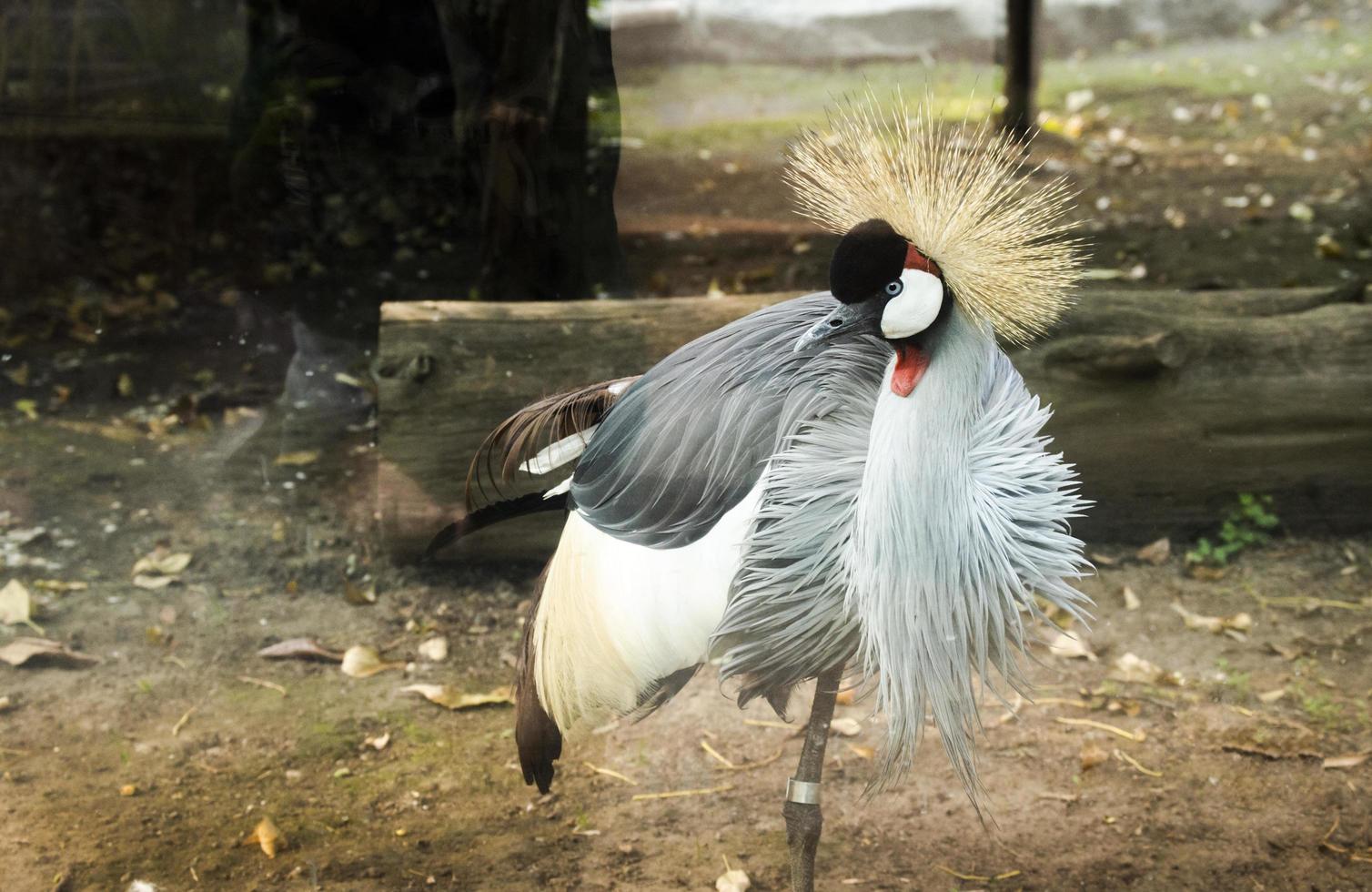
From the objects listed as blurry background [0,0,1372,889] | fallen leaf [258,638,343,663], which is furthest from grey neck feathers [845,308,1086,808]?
fallen leaf [258,638,343,663]

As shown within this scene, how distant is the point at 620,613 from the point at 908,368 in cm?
40

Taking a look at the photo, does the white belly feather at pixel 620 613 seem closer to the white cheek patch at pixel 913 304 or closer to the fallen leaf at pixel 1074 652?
the white cheek patch at pixel 913 304

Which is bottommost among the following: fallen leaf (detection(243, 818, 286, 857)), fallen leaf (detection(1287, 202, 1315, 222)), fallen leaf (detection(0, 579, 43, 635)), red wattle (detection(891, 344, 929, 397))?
fallen leaf (detection(243, 818, 286, 857))

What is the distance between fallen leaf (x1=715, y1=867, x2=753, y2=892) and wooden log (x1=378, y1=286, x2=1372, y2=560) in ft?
1.55

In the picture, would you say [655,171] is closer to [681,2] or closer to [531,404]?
[681,2]

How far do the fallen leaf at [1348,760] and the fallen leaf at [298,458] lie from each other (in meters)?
1.49

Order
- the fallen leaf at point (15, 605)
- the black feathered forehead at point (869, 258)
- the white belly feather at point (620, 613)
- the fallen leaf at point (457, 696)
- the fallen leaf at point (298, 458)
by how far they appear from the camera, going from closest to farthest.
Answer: the black feathered forehead at point (869, 258), the white belly feather at point (620, 613), the fallen leaf at point (457, 696), the fallen leaf at point (15, 605), the fallen leaf at point (298, 458)

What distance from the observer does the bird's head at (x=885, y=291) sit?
1.01 m

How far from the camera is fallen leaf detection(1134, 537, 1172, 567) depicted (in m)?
1.76

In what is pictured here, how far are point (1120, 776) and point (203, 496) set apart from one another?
143 centimetres

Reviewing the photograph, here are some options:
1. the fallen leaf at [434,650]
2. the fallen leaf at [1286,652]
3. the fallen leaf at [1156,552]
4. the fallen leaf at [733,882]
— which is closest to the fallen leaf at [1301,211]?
the fallen leaf at [1156,552]

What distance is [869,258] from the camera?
1006mm

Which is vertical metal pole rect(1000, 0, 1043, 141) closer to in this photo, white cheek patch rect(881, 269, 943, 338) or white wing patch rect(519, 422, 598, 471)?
white cheek patch rect(881, 269, 943, 338)

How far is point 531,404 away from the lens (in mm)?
1415
